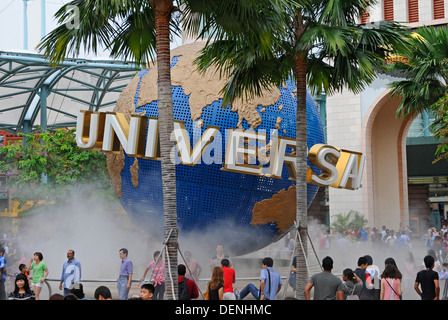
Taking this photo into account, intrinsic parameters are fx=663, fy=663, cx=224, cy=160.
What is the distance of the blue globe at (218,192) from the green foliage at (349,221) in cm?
1810

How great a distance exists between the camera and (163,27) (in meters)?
10.4

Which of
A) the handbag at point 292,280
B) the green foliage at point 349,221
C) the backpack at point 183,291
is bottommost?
the handbag at point 292,280

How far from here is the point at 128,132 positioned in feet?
47.8

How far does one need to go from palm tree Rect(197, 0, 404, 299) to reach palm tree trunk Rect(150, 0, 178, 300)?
5.85 ft

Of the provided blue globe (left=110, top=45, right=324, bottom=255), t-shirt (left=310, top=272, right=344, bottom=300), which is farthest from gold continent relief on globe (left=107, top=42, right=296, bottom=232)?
t-shirt (left=310, top=272, right=344, bottom=300)

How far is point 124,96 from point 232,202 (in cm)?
403

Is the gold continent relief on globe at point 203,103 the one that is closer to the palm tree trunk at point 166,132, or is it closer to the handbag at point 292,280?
the handbag at point 292,280

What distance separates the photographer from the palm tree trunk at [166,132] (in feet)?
32.9

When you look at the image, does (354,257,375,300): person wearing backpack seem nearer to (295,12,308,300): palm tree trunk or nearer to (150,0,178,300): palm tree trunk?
(295,12,308,300): palm tree trunk

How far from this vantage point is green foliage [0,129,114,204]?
27547mm

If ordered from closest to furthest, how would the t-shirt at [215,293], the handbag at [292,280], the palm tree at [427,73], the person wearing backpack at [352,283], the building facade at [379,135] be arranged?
the person wearing backpack at [352,283] < the t-shirt at [215,293] < the handbag at [292,280] < the palm tree at [427,73] < the building facade at [379,135]

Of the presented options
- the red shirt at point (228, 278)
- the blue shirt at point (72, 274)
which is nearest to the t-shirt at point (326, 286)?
the red shirt at point (228, 278)
